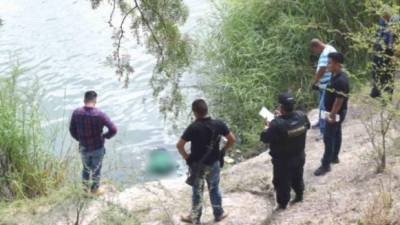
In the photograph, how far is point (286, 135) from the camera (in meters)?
6.32

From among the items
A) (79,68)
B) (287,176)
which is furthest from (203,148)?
(79,68)

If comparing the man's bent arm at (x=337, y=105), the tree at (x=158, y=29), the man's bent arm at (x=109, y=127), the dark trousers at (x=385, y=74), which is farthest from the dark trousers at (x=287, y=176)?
the man's bent arm at (x=109, y=127)

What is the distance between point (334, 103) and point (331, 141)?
581mm

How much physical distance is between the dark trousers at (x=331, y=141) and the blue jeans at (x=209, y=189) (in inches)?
61.5

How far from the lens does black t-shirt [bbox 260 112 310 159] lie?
632cm

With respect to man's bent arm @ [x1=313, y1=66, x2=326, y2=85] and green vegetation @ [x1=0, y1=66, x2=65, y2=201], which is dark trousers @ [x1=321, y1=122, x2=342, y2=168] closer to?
man's bent arm @ [x1=313, y1=66, x2=326, y2=85]

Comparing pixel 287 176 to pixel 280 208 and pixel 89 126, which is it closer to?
pixel 280 208

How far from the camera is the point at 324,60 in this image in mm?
8633

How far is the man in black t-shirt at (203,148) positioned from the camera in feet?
20.4

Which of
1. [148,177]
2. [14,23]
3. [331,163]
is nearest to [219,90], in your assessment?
[148,177]

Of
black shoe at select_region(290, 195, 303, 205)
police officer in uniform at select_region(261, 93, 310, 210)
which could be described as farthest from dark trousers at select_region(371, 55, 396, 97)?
black shoe at select_region(290, 195, 303, 205)

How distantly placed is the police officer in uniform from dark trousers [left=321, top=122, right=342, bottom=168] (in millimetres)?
935

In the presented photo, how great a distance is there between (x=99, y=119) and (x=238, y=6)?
664 cm

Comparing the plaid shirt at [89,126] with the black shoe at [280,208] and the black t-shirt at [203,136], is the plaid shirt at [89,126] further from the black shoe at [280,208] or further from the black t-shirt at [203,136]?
→ the black shoe at [280,208]
